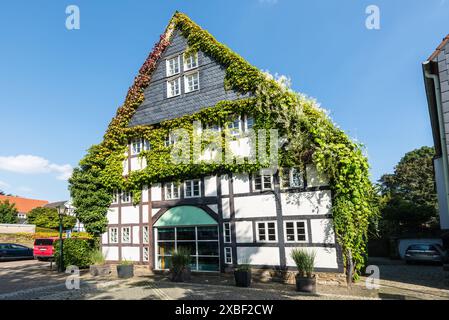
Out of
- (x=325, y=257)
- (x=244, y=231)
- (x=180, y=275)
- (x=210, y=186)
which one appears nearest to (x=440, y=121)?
(x=325, y=257)

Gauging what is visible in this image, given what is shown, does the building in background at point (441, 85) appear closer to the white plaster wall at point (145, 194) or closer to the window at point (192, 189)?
the window at point (192, 189)

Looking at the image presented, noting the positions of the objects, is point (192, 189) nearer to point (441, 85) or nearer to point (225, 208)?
point (225, 208)

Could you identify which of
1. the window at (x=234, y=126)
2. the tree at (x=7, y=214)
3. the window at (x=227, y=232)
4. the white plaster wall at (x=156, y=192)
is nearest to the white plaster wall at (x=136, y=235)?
the white plaster wall at (x=156, y=192)

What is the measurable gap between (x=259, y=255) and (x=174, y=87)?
10400mm

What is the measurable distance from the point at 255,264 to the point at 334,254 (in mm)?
3436

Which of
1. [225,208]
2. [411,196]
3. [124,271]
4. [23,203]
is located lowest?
[124,271]

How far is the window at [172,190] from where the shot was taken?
16.6 m

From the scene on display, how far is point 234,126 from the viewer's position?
49.6 ft

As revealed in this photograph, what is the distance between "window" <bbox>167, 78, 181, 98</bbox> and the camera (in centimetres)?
1760

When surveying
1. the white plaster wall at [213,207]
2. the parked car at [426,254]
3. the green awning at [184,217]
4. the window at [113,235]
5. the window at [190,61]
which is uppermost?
the window at [190,61]

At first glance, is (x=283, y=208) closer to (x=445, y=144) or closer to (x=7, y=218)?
(x=445, y=144)

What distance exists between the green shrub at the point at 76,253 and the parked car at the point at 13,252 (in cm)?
860

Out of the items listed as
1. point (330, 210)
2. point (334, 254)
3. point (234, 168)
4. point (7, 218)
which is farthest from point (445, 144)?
point (7, 218)
